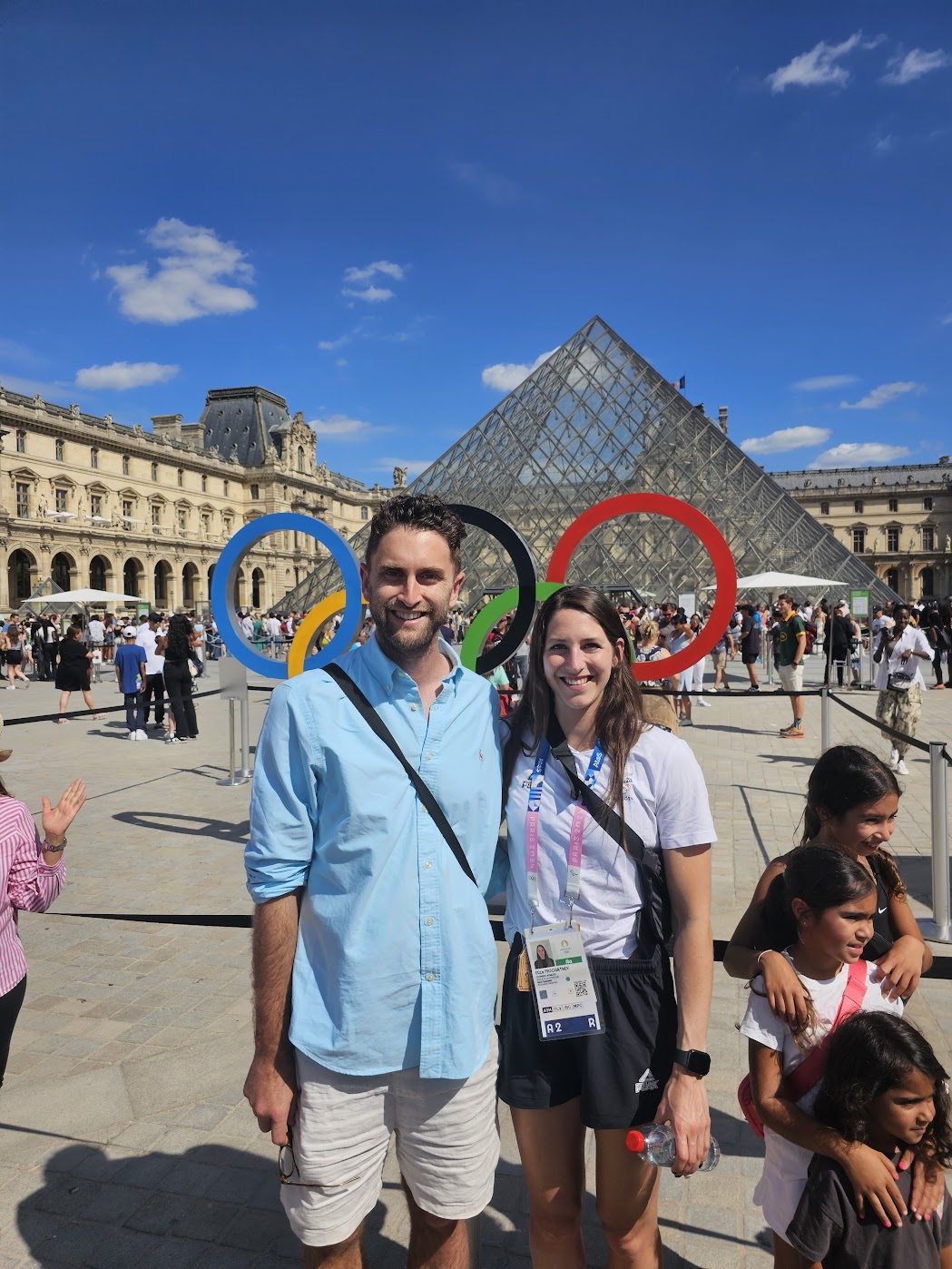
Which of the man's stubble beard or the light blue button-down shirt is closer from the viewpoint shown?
the light blue button-down shirt

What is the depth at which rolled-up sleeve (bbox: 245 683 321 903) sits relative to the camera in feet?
4.37

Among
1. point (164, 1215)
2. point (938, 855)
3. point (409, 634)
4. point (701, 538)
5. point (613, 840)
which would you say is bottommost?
point (164, 1215)

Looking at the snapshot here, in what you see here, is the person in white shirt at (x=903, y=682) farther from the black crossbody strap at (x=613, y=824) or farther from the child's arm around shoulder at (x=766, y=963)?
the black crossbody strap at (x=613, y=824)

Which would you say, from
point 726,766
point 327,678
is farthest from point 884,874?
point 726,766

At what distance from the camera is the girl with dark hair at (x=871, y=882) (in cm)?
159

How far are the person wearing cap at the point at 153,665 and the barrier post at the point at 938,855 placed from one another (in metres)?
8.87

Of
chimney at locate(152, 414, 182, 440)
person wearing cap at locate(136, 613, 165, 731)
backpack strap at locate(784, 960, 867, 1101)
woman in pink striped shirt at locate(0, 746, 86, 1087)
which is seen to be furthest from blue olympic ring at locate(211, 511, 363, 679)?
chimney at locate(152, 414, 182, 440)

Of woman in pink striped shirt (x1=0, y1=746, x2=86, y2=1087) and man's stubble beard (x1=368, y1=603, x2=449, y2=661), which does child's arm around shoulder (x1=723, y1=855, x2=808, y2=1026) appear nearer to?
man's stubble beard (x1=368, y1=603, x2=449, y2=661)

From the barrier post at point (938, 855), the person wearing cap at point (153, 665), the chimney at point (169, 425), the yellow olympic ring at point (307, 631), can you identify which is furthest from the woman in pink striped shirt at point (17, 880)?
the chimney at point (169, 425)

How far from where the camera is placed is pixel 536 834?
148 centimetres

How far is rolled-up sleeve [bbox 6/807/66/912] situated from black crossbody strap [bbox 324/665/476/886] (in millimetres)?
1161

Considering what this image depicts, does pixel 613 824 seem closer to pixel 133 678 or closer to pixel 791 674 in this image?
pixel 791 674

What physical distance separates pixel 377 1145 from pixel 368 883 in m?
0.49

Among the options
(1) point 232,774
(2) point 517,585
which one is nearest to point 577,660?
(2) point 517,585
